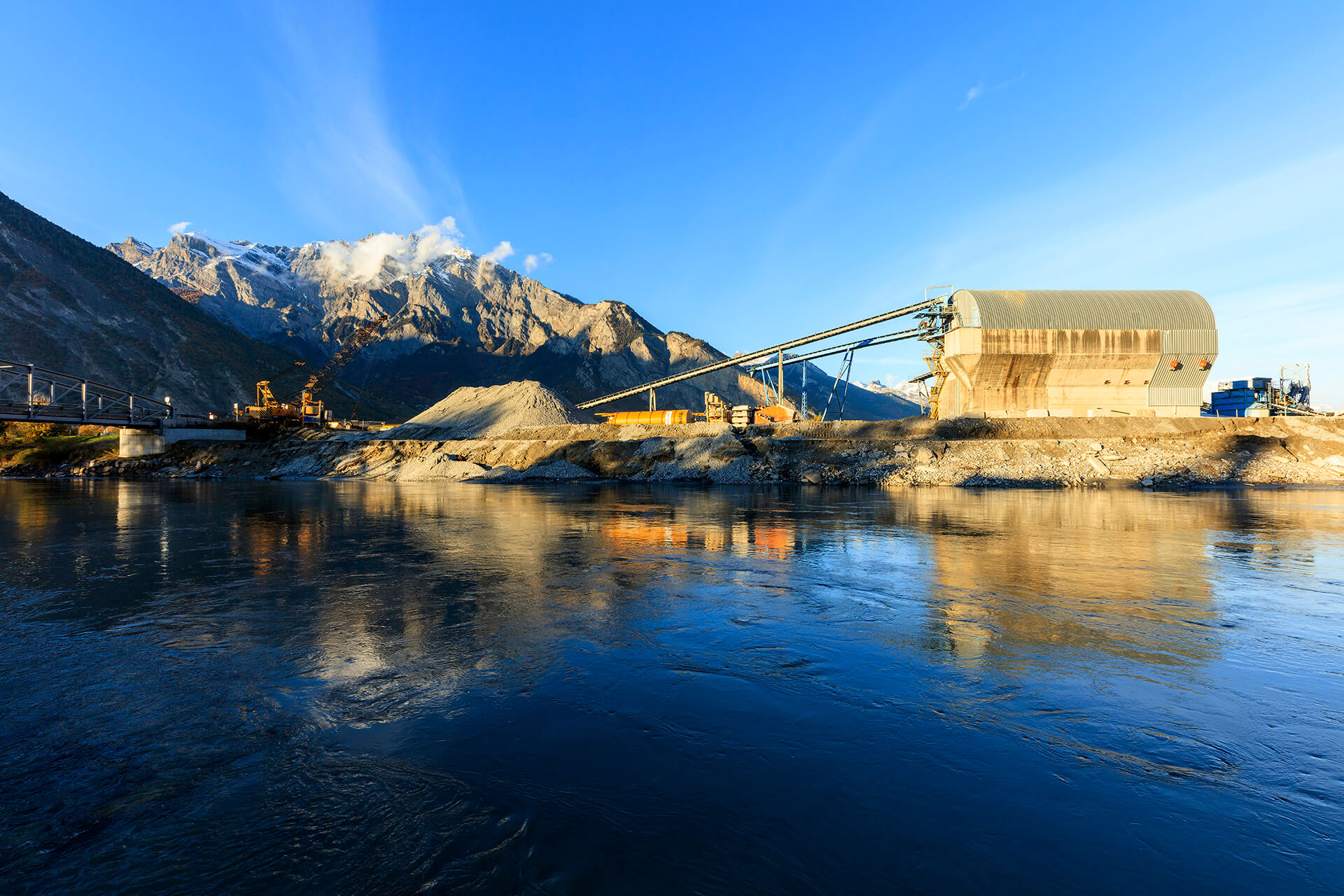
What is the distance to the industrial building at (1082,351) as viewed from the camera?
4553 cm

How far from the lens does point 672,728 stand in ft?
15.0

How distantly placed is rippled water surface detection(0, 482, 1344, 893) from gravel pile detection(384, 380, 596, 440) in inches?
1915

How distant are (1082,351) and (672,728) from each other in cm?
5381

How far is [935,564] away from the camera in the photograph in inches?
453

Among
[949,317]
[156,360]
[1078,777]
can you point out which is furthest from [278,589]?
[156,360]

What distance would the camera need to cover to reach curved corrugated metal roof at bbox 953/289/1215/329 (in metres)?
45.6

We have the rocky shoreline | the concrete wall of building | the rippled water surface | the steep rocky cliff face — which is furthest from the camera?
the steep rocky cliff face

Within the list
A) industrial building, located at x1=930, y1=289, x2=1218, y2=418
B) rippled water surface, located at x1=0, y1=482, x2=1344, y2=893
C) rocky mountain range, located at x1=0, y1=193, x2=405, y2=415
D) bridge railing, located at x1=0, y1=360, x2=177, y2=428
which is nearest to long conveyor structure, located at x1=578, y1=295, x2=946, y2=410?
industrial building, located at x1=930, y1=289, x2=1218, y2=418

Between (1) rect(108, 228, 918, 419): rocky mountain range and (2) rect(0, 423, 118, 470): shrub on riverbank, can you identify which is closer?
(2) rect(0, 423, 118, 470): shrub on riverbank

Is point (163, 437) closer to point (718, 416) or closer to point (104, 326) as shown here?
point (104, 326)

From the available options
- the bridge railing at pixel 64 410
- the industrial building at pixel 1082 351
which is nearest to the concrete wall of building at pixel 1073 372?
the industrial building at pixel 1082 351

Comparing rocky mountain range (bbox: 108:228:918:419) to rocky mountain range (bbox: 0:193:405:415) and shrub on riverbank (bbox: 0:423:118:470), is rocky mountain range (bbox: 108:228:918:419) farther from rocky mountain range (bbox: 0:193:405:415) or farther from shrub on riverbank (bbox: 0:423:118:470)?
shrub on riverbank (bbox: 0:423:118:470)

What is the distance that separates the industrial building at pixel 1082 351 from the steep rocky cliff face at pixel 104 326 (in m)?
115

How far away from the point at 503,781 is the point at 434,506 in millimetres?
23206
